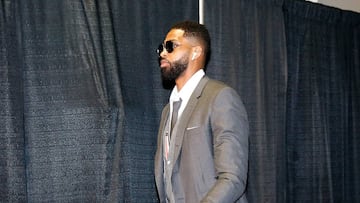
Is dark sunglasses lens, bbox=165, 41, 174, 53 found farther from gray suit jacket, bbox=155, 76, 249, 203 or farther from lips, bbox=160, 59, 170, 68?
gray suit jacket, bbox=155, 76, 249, 203

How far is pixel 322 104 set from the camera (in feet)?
11.3

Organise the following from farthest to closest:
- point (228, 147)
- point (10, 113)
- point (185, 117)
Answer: point (10, 113), point (185, 117), point (228, 147)

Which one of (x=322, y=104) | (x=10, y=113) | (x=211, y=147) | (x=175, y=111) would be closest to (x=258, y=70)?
(x=322, y=104)

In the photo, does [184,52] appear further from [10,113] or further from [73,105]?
[10,113]

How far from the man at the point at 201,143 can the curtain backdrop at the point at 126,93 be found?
433 mm

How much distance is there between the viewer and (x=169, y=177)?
77.4 inches

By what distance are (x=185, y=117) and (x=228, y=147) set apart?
0.23m

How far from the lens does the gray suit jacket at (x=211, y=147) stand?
5.93ft

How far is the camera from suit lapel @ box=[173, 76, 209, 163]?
194 cm

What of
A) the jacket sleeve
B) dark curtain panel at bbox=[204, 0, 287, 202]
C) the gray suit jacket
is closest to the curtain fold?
the gray suit jacket

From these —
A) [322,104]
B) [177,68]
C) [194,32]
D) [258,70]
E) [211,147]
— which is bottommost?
[322,104]

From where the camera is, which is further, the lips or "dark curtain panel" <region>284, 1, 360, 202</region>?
"dark curtain panel" <region>284, 1, 360, 202</region>

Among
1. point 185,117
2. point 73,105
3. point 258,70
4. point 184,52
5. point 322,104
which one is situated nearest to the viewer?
point 185,117

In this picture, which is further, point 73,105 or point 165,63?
point 73,105
